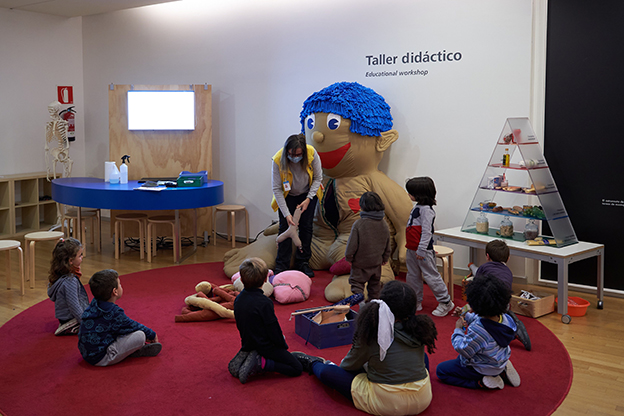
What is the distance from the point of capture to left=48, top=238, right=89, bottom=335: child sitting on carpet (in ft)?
11.9

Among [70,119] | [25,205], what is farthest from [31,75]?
[25,205]

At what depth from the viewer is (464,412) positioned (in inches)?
108

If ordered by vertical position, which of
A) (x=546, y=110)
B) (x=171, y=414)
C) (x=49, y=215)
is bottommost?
(x=171, y=414)

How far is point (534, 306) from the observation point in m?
4.08

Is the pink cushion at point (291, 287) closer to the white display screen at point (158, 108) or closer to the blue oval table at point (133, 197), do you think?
the blue oval table at point (133, 197)

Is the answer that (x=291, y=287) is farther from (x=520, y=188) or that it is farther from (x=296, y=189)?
(x=520, y=188)

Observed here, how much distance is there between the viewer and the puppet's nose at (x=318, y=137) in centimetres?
507

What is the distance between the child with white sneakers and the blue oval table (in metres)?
2.37

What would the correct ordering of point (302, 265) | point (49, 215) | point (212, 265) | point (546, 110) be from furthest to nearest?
point (49, 215), point (212, 265), point (302, 265), point (546, 110)

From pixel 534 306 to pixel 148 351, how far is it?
8.85 feet

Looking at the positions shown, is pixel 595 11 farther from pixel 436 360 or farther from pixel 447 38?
pixel 436 360

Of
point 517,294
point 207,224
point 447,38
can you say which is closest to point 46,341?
point 207,224

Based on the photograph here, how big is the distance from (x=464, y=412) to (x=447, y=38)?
11.7 ft

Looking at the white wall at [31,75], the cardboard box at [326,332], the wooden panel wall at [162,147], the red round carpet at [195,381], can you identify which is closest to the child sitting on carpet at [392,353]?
the red round carpet at [195,381]
